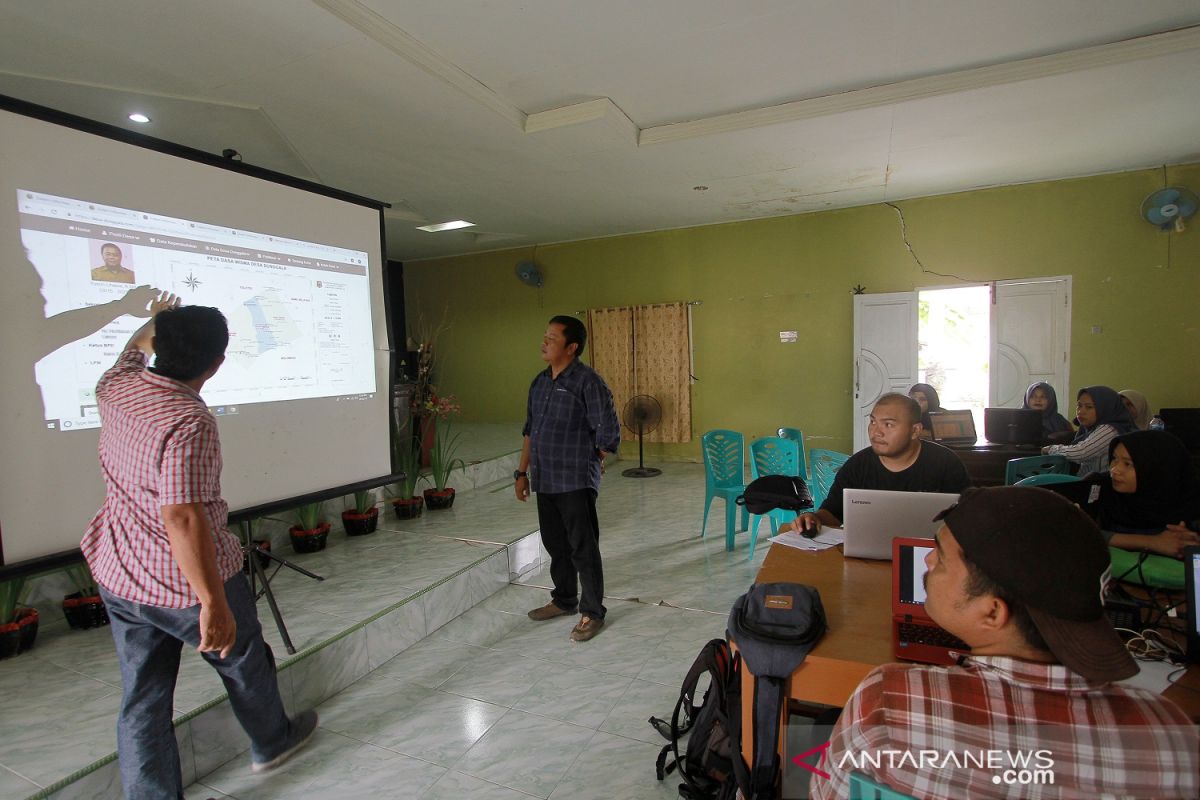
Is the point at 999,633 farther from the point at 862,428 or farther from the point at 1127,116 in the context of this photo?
the point at 862,428

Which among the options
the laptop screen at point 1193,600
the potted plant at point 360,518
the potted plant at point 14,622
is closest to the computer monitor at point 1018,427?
the laptop screen at point 1193,600


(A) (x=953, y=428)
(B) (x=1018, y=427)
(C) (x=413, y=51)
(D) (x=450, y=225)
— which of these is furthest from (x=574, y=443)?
(D) (x=450, y=225)

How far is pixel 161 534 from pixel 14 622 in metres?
1.47

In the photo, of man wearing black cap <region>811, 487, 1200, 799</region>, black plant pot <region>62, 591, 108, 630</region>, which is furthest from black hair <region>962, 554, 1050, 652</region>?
black plant pot <region>62, 591, 108, 630</region>

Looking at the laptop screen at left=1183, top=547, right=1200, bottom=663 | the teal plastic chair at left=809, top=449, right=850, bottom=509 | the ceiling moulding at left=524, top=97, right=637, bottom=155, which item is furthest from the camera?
the ceiling moulding at left=524, top=97, right=637, bottom=155

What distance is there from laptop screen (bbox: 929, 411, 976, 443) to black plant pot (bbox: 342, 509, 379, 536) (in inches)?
154

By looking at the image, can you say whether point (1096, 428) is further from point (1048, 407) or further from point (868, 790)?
point (868, 790)

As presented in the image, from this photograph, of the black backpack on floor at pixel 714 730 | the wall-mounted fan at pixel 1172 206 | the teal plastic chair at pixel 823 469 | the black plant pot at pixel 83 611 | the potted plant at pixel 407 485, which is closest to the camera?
the black backpack on floor at pixel 714 730

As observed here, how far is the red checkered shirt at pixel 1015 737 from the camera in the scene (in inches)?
26.6

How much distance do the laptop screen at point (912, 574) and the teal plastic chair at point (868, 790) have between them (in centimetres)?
68

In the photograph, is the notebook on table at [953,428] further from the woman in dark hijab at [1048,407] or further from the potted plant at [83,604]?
the potted plant at [83,604]

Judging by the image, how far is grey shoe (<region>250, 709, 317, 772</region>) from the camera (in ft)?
6.07

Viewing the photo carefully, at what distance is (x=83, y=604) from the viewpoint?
8.01 ft

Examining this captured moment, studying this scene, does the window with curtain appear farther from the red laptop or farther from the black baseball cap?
the black baseball cap
